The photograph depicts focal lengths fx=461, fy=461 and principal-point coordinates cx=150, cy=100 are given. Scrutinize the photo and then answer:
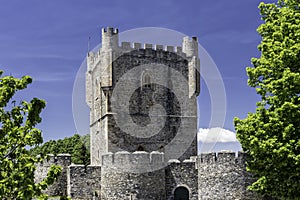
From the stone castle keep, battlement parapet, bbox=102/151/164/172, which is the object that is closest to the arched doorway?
the stone castle keep

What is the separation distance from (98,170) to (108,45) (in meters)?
11.9

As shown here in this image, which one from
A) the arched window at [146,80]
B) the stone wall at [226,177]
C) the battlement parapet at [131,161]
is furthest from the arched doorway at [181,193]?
the arched window at [146,80]

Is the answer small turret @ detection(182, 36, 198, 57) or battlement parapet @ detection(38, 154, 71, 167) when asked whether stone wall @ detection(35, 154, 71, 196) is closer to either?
battlement parapet @ detection(38, 154, 71, 167)

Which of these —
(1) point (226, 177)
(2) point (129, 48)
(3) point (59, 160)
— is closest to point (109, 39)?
(2) point (129, 48)

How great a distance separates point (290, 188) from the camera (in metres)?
21.0

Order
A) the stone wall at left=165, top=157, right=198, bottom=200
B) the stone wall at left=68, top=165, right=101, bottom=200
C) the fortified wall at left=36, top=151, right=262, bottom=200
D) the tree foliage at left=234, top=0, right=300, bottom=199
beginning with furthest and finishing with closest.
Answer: the stone wall at left=165, top=157, right=198, bottom=200, the stone wall at left=68, top=165, right=101, bottom=200, the fortified wall at left=36, top=151, right=262, bottom=200, the tree foliage at left=234, top=0, right=300, bottom=199

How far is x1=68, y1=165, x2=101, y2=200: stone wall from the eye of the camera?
3020cm

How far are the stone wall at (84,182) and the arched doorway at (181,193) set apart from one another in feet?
16.9

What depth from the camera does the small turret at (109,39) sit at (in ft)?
126

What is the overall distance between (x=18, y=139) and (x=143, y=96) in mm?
24575

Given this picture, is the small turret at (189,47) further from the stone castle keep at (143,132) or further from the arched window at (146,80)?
the arched window at (146,80)

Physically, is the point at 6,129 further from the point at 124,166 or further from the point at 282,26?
the point at 124,166

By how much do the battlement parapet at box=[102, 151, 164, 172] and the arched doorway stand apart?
7.97ft

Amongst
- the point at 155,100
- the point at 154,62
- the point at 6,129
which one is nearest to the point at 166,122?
the point at 155,100
